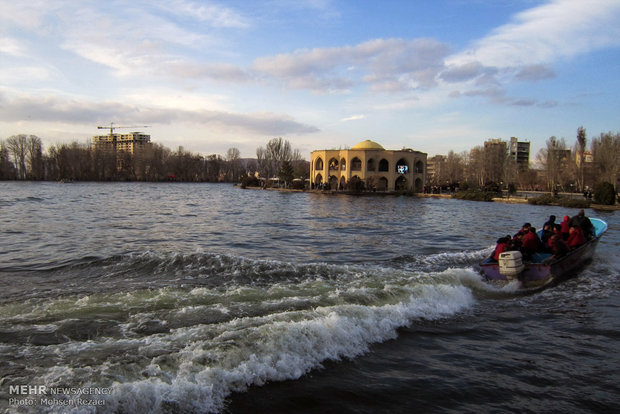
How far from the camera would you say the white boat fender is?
8203mm

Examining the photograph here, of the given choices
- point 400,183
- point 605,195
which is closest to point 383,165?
point 400,183

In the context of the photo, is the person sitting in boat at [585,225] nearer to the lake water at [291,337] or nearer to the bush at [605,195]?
the lake water at [291,337]

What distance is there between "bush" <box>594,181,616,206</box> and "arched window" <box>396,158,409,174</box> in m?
30.5

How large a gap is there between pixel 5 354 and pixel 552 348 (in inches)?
259

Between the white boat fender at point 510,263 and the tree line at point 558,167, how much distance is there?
43.3 meters

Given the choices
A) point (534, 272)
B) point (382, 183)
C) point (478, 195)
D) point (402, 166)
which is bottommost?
point (534, 272)

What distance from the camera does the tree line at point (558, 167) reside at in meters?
47.5

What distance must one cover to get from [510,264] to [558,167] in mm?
57281

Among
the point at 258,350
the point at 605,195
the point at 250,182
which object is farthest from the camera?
the point at 250,182

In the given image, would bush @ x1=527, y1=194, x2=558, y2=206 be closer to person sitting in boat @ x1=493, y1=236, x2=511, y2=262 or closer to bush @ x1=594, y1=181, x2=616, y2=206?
bush @ x1=594, y1=181, x2=616, y2=206

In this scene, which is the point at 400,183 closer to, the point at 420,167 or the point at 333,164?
the point at 420,167

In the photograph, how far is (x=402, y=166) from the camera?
62875 millimetres

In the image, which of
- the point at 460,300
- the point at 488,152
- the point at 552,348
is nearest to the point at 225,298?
the point at 460,300

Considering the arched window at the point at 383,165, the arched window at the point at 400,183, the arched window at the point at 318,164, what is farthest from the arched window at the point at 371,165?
the arched window at the point at 318,164
